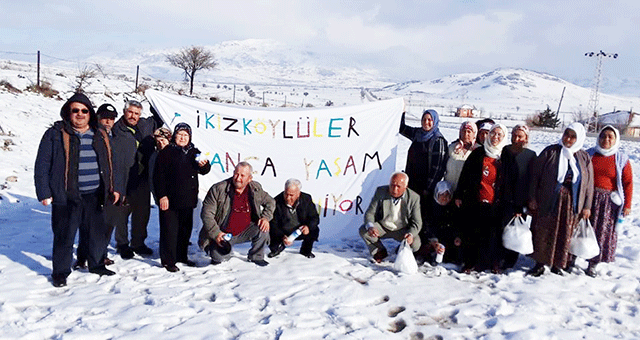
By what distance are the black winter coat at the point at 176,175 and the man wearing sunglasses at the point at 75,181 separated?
370 mm

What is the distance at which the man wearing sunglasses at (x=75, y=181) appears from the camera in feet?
13.2

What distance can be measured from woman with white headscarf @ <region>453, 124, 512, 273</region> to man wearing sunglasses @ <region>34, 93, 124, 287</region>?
3.35 metres

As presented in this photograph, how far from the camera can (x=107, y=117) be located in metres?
4.68

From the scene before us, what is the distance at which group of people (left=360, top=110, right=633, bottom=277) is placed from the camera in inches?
186

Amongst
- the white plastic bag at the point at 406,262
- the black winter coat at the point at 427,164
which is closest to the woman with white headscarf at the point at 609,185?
the black winter coat at the point at 427,164

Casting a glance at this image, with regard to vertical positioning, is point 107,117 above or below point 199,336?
above

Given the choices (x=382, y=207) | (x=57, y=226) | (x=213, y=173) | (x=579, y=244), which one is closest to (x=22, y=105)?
(x=213, y=173)

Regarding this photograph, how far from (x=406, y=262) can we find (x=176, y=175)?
94.2 inches

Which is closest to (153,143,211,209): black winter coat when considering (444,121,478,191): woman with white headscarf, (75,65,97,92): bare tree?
(444,121,478,191): woman with white headscarf

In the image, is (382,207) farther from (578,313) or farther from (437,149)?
(578,313)

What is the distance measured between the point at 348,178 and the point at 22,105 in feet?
38.1

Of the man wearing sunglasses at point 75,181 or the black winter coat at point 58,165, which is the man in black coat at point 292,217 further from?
the black winter coat at point 58,165

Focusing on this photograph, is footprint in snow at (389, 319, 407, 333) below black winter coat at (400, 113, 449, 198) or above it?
below

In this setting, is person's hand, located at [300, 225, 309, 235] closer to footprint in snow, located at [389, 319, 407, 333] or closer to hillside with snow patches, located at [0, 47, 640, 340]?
hillside with snow patches, located at [0, 47, 640, 340]
